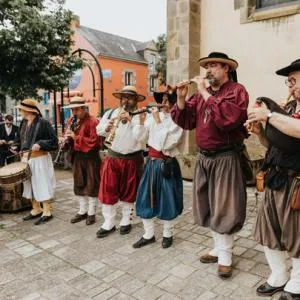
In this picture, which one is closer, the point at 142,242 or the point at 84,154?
the point at 142,242

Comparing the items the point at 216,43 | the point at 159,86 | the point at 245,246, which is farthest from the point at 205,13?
the point at 159,86

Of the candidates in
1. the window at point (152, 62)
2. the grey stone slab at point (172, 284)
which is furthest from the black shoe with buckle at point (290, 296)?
the window at point (152, 62)

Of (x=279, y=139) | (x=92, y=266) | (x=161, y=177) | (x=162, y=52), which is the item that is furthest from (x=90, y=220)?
(x=162, y=52)

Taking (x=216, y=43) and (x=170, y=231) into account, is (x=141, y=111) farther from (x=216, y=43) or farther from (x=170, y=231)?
(x=216, y=43)

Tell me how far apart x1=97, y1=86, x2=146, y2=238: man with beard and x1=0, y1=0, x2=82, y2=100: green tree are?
14.7 feet

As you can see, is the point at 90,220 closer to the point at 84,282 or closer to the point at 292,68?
the point at 84,282

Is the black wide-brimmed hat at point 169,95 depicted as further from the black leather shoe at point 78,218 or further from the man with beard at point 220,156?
the black leather shoe at point 78,218

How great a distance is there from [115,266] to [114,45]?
29.1 m

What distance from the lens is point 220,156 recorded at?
332 centimetres

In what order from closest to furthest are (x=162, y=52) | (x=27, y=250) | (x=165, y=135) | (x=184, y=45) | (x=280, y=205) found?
(x=280, y=205), (x=165, y=135), (x=27, y=250), (x=184, y=45), (x=162, y=52)

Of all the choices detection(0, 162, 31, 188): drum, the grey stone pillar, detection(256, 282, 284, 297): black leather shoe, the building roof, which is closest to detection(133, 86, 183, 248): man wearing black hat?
detection(256, 282, 284, 297): black leather shoe

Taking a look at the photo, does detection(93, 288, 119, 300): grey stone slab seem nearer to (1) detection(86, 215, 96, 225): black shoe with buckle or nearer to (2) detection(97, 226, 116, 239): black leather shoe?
(2) detection(97, 226, 116, 239): black leather shoe

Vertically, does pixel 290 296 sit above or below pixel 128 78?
below

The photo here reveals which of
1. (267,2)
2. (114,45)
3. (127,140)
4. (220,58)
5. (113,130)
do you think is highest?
(114,45)
